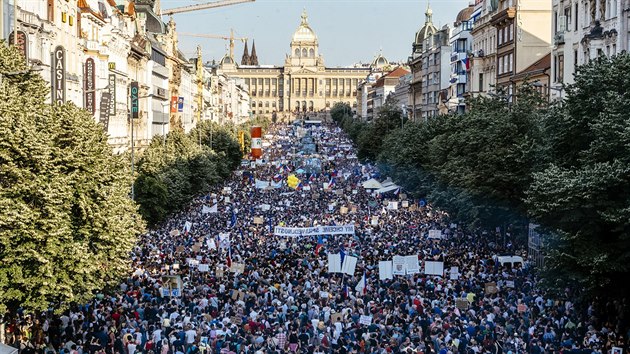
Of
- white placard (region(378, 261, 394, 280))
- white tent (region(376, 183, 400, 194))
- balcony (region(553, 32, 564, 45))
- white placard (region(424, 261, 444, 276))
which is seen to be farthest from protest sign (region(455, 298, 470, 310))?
white tent (region(376, 183, 400, 194))

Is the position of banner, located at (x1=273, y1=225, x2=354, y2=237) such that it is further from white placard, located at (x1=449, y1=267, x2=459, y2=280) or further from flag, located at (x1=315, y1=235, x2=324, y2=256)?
white placard, located at (x1=449, y1=267, x2=459, y2=280)

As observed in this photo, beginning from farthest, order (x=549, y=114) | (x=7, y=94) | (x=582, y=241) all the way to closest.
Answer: (x=549, y=114)
(x=582, y=241)
(x=7, y=94)

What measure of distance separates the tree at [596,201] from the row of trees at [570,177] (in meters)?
0.03

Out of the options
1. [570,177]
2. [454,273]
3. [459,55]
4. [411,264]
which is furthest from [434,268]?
[459,55]

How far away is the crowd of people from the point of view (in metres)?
26.2

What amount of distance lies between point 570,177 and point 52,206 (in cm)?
1314

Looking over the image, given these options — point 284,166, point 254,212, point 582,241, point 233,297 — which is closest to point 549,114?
point 582,241

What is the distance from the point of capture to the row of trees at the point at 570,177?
27375 millimetres

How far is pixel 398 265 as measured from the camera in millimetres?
35562

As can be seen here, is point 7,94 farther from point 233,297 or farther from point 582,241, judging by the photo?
point 582,241

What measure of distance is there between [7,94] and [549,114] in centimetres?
1652

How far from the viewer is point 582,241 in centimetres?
2794

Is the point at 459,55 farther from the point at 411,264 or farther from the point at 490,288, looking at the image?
the point at 490,288

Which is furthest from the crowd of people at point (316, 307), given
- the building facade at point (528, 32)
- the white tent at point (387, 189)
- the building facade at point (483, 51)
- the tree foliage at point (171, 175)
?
the building facade at point (483, 51)
